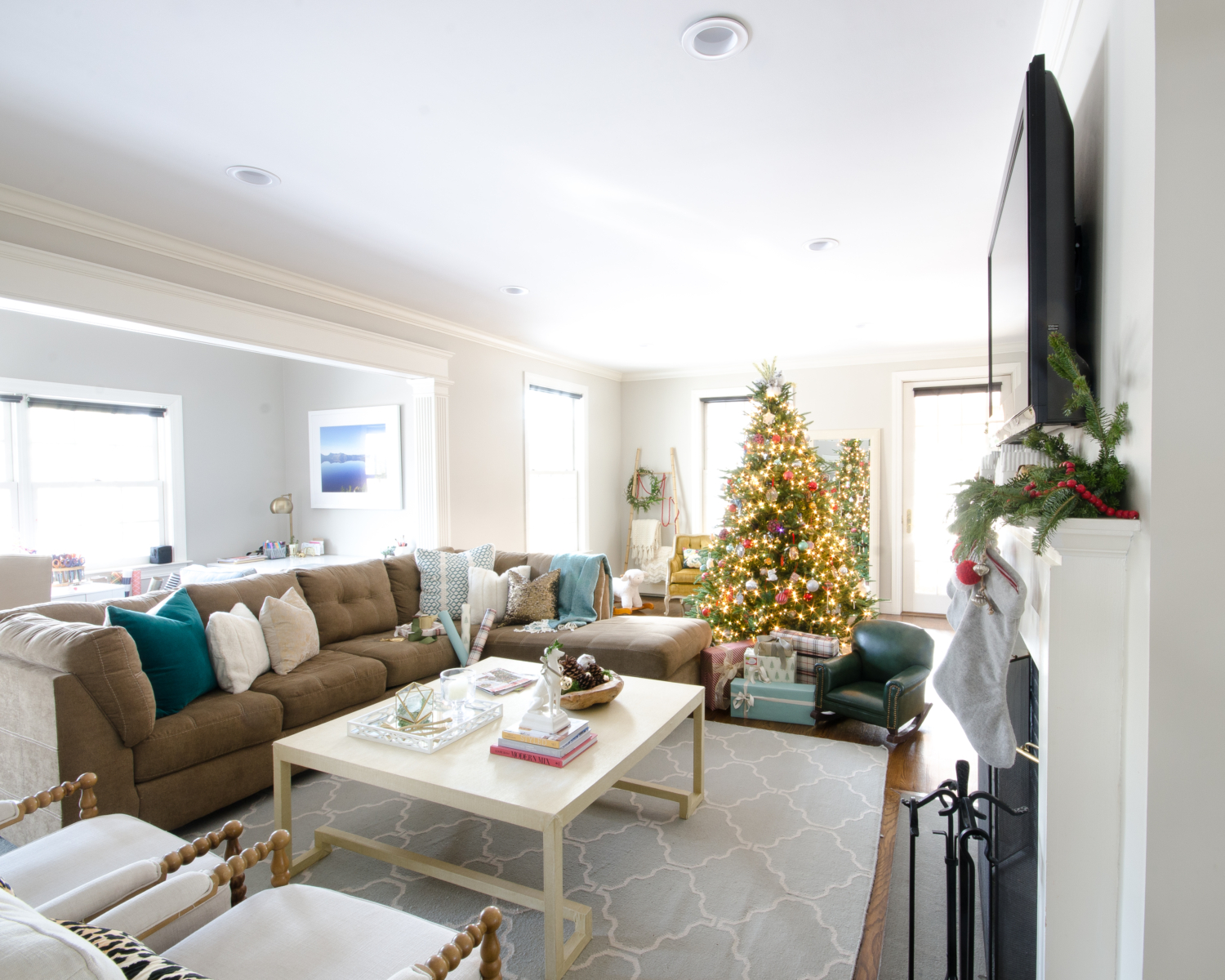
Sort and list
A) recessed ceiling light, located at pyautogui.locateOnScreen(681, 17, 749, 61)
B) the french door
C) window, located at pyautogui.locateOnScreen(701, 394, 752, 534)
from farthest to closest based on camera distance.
Answer: window, located at pyautogui.locateOnScreen(701, 394, 752, 534)
the french door
recessed ceiling light, located at pyautogui.locateOnScreen(681, 17, 749, 61)

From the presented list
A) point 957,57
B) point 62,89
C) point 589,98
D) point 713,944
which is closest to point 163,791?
point 713,944

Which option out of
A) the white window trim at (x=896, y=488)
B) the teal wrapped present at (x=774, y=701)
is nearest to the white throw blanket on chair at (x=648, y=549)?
the white window trim at (x=896, y=488)

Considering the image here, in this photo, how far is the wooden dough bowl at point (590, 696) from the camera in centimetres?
255

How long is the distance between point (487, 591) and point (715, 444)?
3726 millimetres

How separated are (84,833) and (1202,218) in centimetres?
260

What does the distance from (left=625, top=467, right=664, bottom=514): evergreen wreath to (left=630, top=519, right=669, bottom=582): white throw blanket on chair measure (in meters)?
0.17

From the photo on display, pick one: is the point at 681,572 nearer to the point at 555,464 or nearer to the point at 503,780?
the point at 555,464

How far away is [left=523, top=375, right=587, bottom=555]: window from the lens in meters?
6.36

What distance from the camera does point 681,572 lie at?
6.73m

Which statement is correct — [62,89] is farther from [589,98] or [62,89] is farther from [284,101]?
[589,98]

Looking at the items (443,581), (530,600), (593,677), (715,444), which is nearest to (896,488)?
(715,444)

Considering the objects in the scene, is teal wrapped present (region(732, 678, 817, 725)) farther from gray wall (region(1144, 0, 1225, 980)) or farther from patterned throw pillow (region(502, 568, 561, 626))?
gray wall (region(1144, 0, 1225, 980))

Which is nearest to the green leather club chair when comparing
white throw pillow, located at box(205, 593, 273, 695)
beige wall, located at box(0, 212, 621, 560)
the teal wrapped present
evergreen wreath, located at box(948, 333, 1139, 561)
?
the teal wrapped present

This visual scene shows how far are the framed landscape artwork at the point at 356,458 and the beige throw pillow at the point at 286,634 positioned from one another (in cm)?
236
